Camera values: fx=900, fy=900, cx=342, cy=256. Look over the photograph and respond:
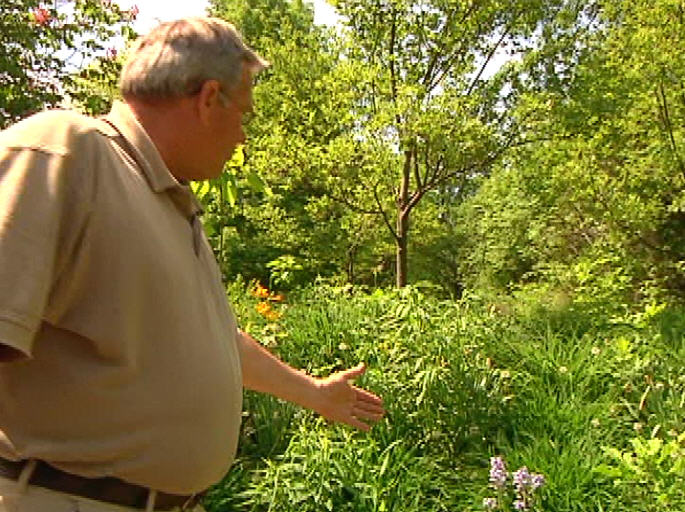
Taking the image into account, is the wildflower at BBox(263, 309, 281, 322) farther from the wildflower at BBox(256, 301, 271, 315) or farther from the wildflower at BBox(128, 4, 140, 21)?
the wildflower at BBox(128, 4, 140, 21)

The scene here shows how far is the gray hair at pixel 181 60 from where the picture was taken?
1575 mm

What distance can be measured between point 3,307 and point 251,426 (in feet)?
11.6

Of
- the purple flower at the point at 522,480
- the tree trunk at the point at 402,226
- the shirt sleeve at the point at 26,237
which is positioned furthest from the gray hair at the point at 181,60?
the tree trunk at the point at 402,226

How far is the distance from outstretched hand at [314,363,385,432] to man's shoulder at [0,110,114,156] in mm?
1052

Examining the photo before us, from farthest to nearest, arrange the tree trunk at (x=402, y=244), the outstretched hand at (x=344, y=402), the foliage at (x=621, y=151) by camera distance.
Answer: the tree trunk at (x=402, y=244) < the foliage at (x=621, y=151) < the outstretched hand at (x=344, y=402)

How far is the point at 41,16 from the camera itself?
299 inches

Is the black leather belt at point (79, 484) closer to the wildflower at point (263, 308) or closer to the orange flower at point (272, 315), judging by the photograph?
the orange flower at point (272, 315)

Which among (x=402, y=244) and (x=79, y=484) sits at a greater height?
(x=79, y=484)

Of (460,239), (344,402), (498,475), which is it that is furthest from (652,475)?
(460,239)

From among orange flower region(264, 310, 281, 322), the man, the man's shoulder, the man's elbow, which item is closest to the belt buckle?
the man

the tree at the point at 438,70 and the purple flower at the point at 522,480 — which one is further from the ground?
the tree at the point at 438,70

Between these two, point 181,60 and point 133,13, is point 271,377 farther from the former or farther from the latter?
point 133,13

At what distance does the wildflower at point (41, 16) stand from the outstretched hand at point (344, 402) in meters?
6.28

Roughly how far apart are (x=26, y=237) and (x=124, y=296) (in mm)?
189
